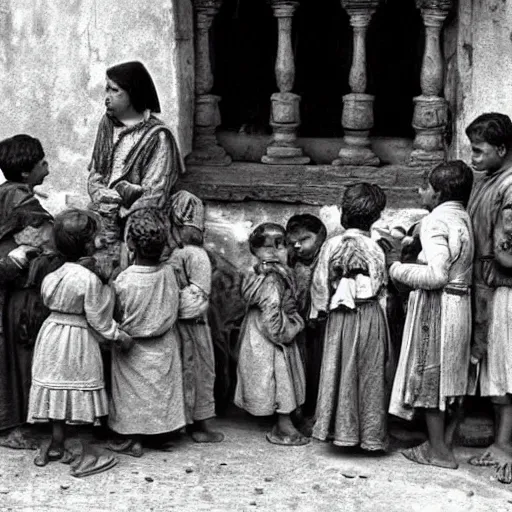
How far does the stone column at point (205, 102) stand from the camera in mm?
8211

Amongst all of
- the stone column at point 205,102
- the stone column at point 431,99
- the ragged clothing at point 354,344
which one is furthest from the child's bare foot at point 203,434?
the stone column at point 431,99

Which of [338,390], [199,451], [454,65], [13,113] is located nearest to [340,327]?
[338,390]

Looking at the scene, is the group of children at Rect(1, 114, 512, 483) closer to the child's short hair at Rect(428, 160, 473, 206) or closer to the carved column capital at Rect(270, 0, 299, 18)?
the child's short hair at Rect(428, 160, 473, 206)

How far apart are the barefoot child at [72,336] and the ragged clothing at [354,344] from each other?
1.02m

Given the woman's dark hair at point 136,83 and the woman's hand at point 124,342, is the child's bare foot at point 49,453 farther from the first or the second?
the woman's dark hair at point 136,83

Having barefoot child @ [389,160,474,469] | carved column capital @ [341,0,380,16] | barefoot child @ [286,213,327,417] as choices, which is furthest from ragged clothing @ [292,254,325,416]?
carved column capital @ [341,0,380,16]

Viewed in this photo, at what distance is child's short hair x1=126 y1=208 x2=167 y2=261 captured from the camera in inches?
274

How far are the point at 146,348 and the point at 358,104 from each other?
6.28 ft

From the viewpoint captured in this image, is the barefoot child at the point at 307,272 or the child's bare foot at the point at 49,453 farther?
the barefoot child at the point at 307,272

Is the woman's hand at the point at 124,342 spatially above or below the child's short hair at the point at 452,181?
below

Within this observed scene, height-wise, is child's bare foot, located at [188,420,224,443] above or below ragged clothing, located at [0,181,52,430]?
below

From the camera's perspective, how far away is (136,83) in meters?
7.51

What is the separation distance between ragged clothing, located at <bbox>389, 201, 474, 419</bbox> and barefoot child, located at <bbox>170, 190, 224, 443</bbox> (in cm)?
98

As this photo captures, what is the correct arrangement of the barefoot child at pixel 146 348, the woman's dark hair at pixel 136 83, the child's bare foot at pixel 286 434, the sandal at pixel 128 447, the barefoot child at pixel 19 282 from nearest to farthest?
Result: the barefoot child at pixel 146 348 → the sandal at pixel 128 447 → the barefoot child at pixel 19 282 → the child's bare foot at pixel 286 434 → the woman's dark hair at pixel 136 83
